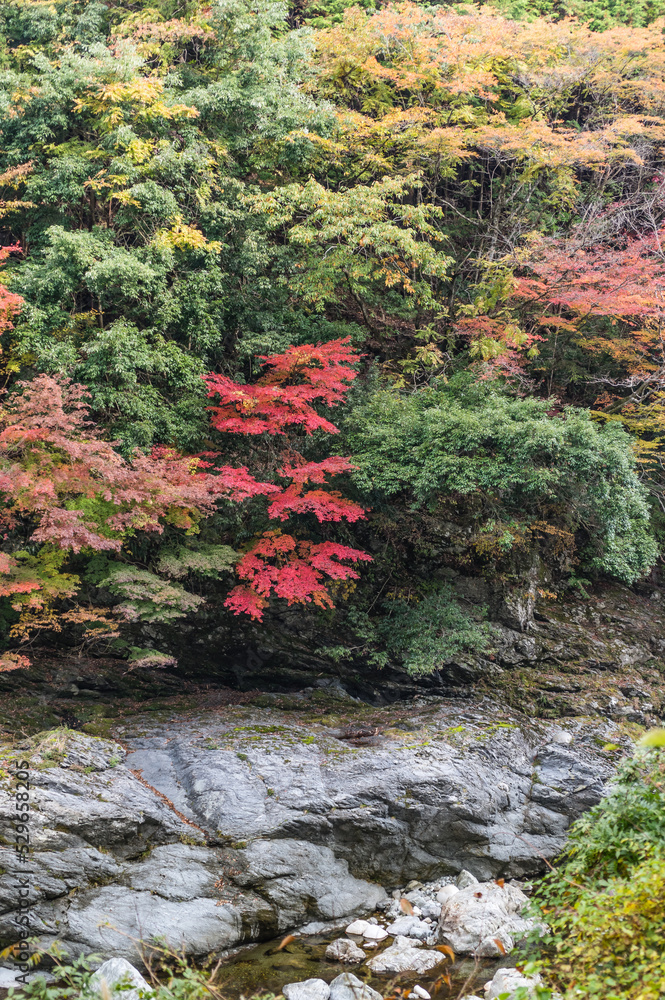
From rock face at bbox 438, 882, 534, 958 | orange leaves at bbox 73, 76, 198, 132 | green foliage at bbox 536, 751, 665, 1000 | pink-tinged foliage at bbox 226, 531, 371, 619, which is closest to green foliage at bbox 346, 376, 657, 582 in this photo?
pink-tinged foliage at bbox 226, 531, 371, 619

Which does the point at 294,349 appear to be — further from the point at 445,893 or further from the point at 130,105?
the point at 445,893

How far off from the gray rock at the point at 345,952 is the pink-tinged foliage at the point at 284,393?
645 centimetres

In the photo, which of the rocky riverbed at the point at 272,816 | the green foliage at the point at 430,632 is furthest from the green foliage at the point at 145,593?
the green foliage at the point at 430,632

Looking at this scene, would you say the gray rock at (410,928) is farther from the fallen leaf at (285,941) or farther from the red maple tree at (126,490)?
the red maple tree at (126,490)

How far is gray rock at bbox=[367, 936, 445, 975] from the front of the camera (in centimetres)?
606

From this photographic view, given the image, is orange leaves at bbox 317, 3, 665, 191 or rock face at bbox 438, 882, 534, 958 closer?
rock face at bbox 438, 882, 534, 958

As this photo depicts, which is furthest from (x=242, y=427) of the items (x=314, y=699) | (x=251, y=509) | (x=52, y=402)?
(x=314, y=699)

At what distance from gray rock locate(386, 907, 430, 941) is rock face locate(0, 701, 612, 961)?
15.1 inches

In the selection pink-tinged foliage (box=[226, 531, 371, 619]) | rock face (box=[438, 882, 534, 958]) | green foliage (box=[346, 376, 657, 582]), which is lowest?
rock face (box=[438, 882, 534, 958])

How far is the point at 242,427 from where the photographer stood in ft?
32.9

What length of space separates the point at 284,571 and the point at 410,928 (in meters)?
4.79

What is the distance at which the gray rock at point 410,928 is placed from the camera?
6539 millimetres

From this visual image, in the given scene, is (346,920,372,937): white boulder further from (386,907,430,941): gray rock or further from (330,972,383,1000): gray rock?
(330,972,383,1000): gray rock

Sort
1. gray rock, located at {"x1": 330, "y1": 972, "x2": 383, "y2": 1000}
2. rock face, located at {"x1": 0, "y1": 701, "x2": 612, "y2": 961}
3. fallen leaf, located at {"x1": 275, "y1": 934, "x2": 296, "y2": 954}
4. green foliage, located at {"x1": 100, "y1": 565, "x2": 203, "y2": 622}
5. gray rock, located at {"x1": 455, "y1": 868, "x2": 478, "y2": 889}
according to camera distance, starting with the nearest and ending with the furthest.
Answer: gray rock, located at {"x1": 330, "y1": 972, "x2": 383, "y2": 1000} → rock face, located at {"x1": 0, "y1": 701, "x2": 612, "y2": 961} → fallen leaf, located at {"x1": 275, "y1": 934, "x2": 296, "y2": 954} → gray rock, located at {"x1": 455, "y1": 868, "x2": 478, "y2": 889} → green foliage, located at {"x1": 100, "y1": 565, "x2": 203, "y2": 622}
